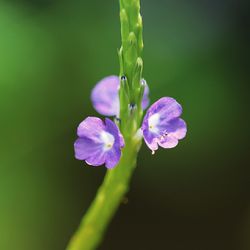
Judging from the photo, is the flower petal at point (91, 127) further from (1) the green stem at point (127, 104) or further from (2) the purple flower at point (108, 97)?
(2) the purple flower at point (108, 97)

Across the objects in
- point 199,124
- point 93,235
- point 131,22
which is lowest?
point 93,235

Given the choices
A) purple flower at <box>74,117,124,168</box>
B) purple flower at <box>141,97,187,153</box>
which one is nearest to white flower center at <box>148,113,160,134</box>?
purple flower at <box>141,97,187,153</box>

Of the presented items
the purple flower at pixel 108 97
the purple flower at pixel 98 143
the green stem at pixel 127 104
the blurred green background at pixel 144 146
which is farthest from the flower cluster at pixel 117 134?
the blurred green background at pixel 144 146

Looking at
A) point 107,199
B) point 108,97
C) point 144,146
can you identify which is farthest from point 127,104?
point 144,146

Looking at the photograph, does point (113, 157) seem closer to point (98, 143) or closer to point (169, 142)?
point (98, 143)

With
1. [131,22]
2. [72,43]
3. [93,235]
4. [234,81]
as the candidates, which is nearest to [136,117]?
[131,22]

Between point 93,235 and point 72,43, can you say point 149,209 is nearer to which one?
point 72,43
